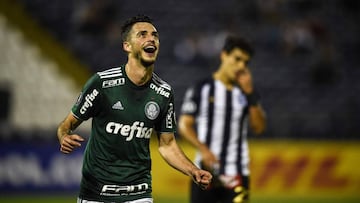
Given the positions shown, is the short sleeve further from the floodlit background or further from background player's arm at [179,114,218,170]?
the floodlit background

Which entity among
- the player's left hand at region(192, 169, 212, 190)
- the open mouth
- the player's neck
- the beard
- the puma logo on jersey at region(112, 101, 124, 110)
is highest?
the open mouth

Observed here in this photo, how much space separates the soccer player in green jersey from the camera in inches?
236

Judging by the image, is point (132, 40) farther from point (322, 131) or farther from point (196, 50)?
point (196, 50)

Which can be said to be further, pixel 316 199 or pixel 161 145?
pixel 316 199

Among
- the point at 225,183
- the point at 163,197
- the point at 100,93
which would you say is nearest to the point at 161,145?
the point at 100,93

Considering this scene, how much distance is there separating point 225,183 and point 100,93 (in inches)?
101

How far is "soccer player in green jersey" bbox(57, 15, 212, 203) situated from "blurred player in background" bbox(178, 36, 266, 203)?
2072mm

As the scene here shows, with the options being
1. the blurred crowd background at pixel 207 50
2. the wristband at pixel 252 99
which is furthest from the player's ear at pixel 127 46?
the blurred crowd background at pixel 207 50

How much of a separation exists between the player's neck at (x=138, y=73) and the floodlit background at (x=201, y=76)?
9.10 metres

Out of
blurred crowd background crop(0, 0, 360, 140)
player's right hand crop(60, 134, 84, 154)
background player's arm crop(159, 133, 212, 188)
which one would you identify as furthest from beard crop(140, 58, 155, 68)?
blurred crowd background crop(0, 0, 360, 140)

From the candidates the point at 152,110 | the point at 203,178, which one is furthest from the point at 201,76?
the point at 203,178

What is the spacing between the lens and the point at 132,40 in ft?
Answer: 19.7

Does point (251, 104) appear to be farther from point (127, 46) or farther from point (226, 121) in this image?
point (127, 46)

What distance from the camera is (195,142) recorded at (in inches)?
319
